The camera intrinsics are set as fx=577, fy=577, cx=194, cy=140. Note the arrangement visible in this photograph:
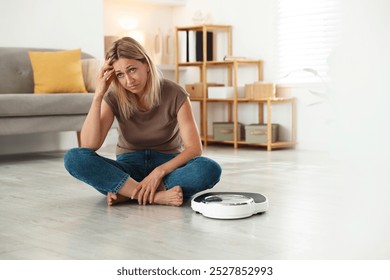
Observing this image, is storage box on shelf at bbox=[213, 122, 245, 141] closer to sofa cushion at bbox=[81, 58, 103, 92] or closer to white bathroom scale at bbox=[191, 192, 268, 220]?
sofa cushion at bbox=[81, 58, 103, 92]

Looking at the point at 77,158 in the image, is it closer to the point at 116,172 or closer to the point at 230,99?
the point at 116,172

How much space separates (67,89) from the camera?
439cm

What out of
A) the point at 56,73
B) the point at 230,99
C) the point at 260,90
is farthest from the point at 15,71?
the point at 260,90

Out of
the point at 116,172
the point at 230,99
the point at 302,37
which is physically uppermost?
the point at 302,37

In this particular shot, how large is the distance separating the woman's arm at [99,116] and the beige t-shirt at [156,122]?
1.6 inches

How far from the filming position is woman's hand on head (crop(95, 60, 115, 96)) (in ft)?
7.16

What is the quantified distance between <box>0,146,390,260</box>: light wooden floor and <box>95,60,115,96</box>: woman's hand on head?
1.52ft

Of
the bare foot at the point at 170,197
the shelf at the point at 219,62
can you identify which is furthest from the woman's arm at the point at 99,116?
the shelf at the point at 219,62

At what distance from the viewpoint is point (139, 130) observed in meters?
2.32

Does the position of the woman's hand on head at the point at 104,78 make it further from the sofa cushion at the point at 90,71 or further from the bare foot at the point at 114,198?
the sofa cushion at the point at 90,71

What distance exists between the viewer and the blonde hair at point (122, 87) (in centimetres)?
213

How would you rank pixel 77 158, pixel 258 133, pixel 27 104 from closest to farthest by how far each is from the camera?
1. pixel 77 158
2. pixel 27 104
3. pixel 258 133

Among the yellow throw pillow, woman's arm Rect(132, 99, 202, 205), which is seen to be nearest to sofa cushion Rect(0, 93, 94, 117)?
the yellow throw pillow

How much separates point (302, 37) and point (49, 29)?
212 cm
